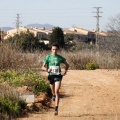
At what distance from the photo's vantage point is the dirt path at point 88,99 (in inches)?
404

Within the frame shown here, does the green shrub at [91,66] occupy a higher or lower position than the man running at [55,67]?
lower

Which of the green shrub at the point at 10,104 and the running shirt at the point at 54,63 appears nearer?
the green shrub at the point at 10,104

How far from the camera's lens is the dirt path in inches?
404

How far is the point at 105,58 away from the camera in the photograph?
2888cm

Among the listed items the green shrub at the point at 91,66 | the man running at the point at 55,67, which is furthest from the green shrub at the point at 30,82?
the green shrub at the point at 91,66

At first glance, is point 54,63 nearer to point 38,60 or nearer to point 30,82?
point 30,82

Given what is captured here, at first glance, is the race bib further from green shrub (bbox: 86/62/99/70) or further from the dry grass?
green shrub (bbox: 86/62/99/70)

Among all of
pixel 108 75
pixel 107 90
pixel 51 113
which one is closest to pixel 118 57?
pixel 108 75

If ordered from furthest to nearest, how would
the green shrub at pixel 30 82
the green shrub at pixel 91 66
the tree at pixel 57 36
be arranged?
the tree at pixel 57 36, the green shrub at pixel 91 66, the green shrub at pixel 30 82

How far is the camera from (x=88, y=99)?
42.6ft

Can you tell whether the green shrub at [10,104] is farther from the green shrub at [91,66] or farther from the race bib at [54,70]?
the green shrub at [91,66]

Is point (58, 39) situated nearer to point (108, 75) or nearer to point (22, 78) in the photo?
point (108, 75)

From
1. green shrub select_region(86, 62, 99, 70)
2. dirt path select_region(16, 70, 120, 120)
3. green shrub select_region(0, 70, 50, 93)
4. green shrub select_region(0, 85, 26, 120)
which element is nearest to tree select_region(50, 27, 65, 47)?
green shrub select_region(86, 62, 99, 70)

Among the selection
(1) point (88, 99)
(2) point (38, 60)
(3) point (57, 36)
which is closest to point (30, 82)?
(1) point (88, 99)
